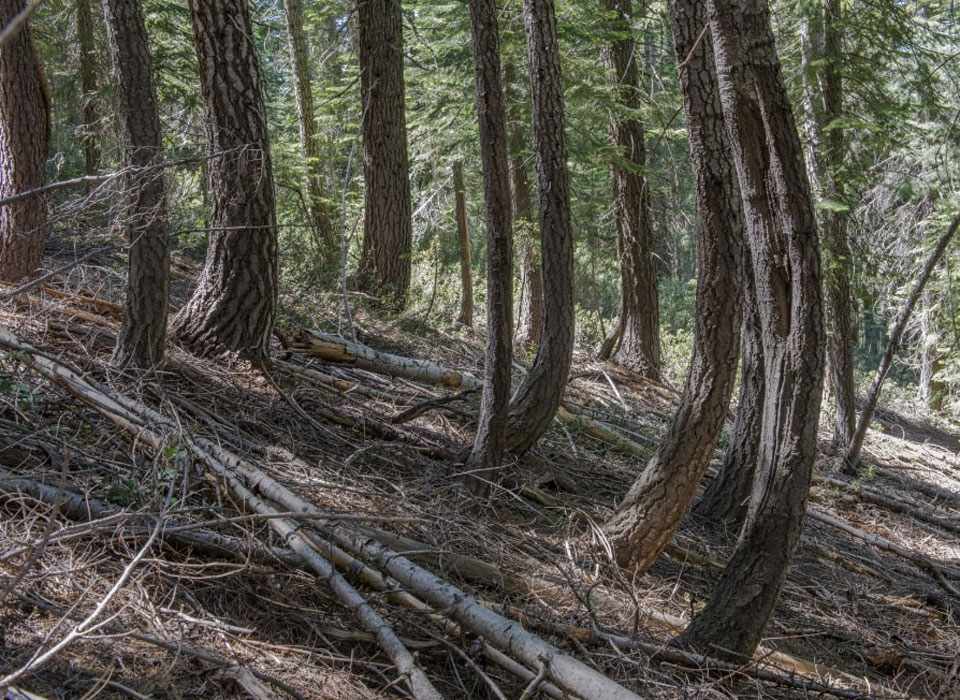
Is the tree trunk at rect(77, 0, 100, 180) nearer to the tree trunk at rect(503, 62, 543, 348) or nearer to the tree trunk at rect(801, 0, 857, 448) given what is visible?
the tree trunk at rect(503, 62, 543, 348)

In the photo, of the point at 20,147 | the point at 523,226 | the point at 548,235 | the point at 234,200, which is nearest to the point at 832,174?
the point at 523,226

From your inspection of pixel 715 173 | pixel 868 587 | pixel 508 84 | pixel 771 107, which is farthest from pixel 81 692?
pixel 508 84

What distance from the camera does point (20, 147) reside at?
762cm

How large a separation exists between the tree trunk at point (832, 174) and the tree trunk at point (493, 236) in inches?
244

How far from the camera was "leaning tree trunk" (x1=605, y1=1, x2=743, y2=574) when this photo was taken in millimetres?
5148

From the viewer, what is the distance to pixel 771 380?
155 inches

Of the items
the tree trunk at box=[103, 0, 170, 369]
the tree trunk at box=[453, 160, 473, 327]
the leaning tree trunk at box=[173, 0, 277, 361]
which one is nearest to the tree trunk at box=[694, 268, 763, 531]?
the leaning tree trunk at box=[173, 0, 277, 361]

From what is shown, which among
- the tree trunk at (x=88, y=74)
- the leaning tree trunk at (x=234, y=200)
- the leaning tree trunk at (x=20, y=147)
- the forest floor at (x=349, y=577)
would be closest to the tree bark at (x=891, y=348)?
the forest floor at (x=349, y=577)

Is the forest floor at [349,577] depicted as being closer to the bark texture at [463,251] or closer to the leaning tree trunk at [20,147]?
the leaning tree trunk at [20,147]

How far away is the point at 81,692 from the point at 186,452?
1.71 metres

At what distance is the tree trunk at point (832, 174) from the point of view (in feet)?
33.6

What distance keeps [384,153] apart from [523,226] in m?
2.48

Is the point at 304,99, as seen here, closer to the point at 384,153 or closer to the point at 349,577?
the point at 384,153

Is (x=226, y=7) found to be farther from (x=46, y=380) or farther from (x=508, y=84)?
(x=508, y=84)
